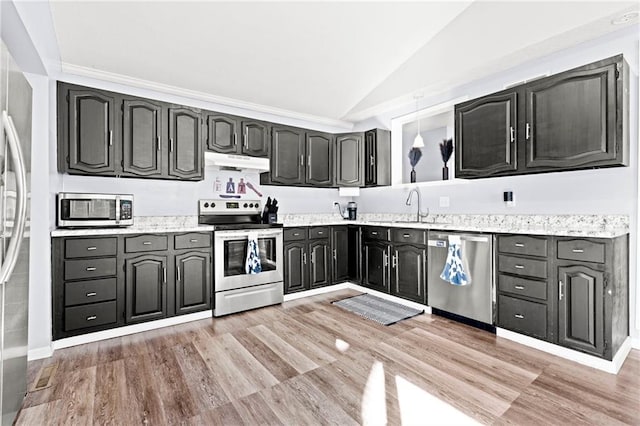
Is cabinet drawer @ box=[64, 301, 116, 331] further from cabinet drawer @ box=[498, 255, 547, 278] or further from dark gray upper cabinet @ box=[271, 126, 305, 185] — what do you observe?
cabinet drawer @ box=[498, 255, 547, 278]

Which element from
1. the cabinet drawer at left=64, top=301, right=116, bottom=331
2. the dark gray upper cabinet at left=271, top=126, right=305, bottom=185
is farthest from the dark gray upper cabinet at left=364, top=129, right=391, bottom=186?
the cabinet drawer at left=64, top=301, right=116, bottom=331

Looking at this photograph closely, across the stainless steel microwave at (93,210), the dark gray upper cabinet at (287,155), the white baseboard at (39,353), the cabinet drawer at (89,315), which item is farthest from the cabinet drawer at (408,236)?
the white baseboard at (39,353)

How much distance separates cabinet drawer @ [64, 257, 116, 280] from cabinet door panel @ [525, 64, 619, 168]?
397 centimetres

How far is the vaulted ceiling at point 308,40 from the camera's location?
252 centimetres

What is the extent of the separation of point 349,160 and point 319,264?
1.67 metres

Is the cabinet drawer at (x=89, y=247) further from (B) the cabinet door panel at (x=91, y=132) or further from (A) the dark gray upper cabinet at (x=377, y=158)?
(A) the dark gray upper cabinet at (x=377, y=158)

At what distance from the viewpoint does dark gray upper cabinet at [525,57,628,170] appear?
2424 millimetres

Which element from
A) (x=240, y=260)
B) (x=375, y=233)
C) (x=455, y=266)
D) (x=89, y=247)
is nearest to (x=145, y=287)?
(x=89, y=247)

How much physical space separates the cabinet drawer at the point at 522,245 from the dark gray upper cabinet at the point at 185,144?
323 cm

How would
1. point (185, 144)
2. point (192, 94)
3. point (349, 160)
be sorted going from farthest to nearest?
point (349, 160) < point (192, 94) < point (185, 144)

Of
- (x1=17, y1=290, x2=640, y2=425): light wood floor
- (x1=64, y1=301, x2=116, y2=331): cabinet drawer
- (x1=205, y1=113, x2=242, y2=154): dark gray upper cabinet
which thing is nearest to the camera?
(x1=17, y1=290, x2=640, y2=425): light wood floor

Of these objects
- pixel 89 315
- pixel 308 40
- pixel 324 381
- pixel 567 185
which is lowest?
pixel 324 381

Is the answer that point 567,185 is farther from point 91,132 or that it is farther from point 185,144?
point 91,132

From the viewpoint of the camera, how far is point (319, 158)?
4.67m
